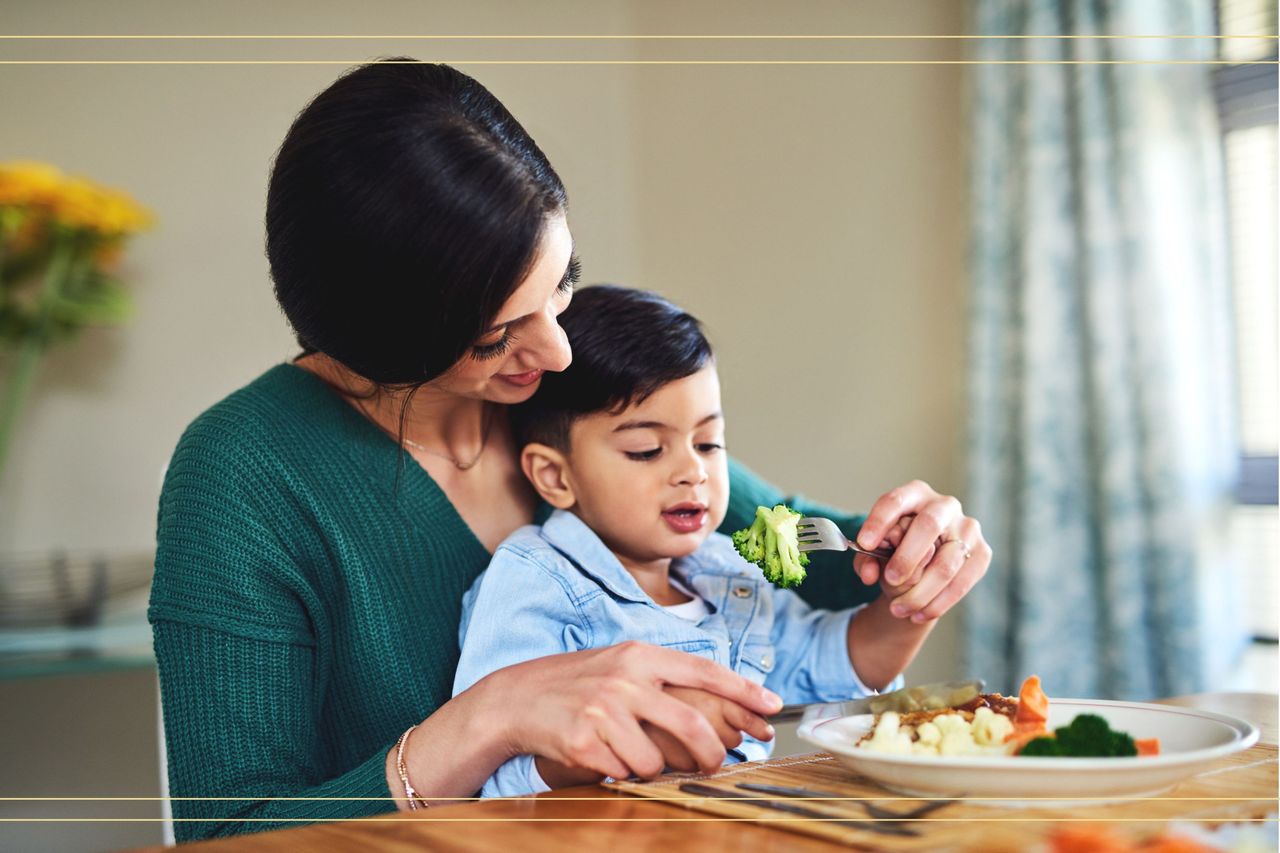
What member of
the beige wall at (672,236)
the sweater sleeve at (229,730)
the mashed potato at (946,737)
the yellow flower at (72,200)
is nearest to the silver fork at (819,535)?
the mashed potato at (946,737)

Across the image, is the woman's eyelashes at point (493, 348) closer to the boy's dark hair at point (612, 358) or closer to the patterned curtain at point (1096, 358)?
the boy's dark hair at point (612, 358)

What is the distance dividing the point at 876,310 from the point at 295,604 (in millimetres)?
1551

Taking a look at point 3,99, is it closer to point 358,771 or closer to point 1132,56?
point 358,771

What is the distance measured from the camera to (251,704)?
847 mm

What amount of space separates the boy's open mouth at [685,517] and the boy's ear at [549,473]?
0.10 metres

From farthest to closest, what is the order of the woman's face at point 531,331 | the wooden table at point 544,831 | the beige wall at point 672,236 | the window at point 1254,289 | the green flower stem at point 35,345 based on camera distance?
the green flower stem at point 35,345
the beige wall at point 672,236
the window at point 1254,289
the woman's face at point 531,331
the wooden table at point 544,831

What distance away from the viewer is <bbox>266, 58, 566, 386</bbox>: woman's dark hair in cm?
80

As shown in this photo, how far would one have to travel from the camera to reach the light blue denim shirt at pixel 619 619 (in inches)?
35.9

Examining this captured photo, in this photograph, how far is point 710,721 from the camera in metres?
0.71

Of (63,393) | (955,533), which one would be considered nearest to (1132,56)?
(955,533)

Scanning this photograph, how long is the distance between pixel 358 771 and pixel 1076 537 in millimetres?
1714

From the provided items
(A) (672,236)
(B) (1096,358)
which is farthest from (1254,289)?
(A) (672,236)

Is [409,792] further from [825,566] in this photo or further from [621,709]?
[825,566]

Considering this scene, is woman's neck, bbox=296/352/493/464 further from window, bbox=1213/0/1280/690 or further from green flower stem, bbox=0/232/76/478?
green flower stem, bbox=0/232/76/478
